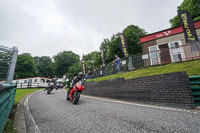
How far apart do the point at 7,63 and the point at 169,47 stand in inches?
611

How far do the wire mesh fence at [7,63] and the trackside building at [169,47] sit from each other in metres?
9.56

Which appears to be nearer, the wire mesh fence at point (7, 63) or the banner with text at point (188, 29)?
the wire mesh fence at point (7, 63)

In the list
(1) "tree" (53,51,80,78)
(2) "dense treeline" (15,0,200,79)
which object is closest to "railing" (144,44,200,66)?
(2) "dense treeline" (15,0,200,79)

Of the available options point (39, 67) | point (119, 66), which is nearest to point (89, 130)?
point (119, 66)

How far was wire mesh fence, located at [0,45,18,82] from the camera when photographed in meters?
3.75

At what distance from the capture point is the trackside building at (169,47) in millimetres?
7824

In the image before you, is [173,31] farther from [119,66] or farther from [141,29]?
[141,29]

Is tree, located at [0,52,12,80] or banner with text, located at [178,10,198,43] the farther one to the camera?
banner with text, located at [178,10,198,43]

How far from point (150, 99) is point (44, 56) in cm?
6616

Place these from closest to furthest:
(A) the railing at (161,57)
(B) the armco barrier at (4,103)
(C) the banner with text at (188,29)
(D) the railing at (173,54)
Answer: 1. (B) the armco barrier at (4,103)
2. (D) the railing at (173,54)
3. (A) the railing at (161,57)
4. (C) the banner with text at (188,29)

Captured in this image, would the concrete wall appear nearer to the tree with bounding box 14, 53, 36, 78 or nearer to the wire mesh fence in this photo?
the wire mesh fence

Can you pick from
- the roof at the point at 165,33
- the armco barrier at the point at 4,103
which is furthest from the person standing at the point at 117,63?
the armco barrier at the point at 4,103

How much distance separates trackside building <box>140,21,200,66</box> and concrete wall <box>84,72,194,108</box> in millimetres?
5177

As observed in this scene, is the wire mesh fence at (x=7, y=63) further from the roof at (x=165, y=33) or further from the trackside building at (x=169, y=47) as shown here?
the roof at (x=165, y=33)
